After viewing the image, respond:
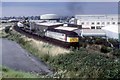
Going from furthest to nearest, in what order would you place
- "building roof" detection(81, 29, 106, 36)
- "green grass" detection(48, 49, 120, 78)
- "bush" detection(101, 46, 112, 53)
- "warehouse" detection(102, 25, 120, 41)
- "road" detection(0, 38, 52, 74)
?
1. "building roof" detection(81, 29, 106, 36)
2. "warehouse" detection(102, 25, 120, 41)
3. "bush" detection(101, 46, 112, 53)
4. "road" detection(0, 38, 52, 74)
5. "green grass" detection(48, 49, 120, 78)

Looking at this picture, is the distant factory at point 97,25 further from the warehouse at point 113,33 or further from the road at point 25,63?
the road at point 25,63

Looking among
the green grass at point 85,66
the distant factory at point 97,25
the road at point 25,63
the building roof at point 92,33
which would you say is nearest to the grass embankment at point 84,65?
the green grass at point 85,66

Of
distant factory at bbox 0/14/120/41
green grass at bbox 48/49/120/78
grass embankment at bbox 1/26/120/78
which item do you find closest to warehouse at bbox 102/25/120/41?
distant factory at bbox 0/14/120/41

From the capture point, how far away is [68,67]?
596cm

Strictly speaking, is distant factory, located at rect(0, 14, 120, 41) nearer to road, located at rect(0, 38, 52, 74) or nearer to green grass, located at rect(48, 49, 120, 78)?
road, located at rect(0, 38, 52, 74)

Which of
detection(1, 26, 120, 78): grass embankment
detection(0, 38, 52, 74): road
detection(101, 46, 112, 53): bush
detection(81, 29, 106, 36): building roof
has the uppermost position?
detection(81, 29, 106, 36): building roof

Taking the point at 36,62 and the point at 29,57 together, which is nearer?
the point at 36,62

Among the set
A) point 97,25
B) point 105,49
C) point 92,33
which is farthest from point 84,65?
point 97,25

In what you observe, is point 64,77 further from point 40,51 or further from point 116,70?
point 40,51

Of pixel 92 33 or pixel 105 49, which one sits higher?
pixel 92 33

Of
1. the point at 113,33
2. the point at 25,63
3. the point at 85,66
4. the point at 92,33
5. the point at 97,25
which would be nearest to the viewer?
the point at 85,66

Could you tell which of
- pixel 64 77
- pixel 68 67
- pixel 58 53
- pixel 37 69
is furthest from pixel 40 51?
pixel 64 77

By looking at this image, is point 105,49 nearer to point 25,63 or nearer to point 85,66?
point 25,63

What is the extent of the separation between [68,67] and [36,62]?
181cm
